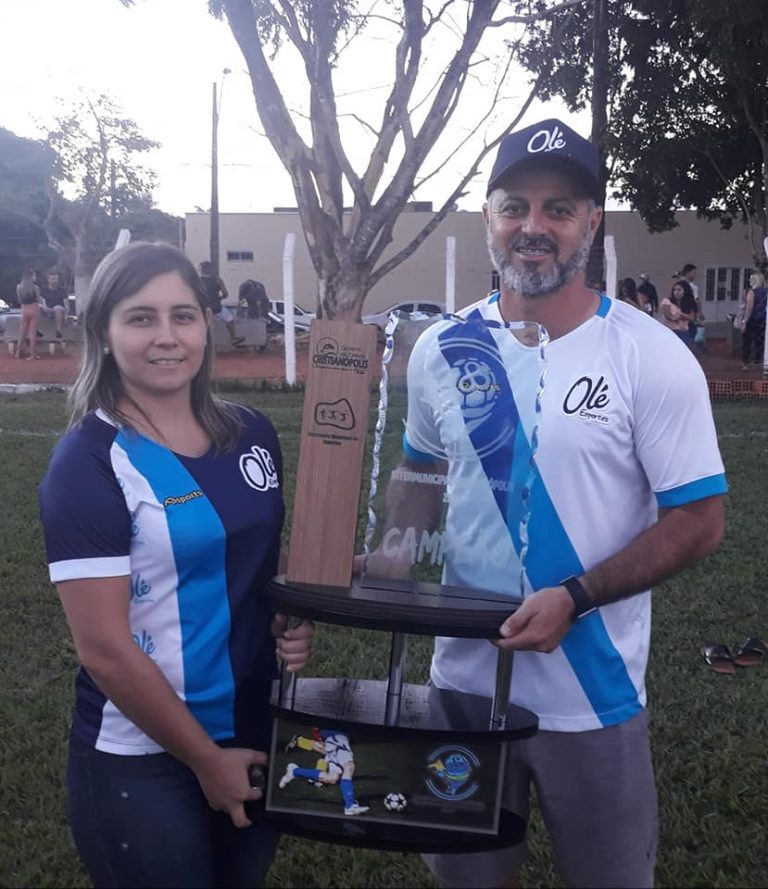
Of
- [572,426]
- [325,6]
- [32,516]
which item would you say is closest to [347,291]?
[325,6]

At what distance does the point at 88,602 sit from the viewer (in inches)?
73.5

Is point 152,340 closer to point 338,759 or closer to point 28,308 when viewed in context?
point 338,759

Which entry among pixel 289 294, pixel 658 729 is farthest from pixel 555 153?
pixel 289 294

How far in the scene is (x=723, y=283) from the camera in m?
43.3

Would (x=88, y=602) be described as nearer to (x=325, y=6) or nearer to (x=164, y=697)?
(x=164, y=697)

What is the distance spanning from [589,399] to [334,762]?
0.85 meters

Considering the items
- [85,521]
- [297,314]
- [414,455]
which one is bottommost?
[85,521]

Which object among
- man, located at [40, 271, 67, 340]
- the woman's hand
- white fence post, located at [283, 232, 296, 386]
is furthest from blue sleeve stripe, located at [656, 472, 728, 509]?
man, located at [40, 271, 67, 340]

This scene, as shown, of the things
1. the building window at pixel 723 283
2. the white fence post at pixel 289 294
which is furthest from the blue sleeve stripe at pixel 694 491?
the building window at pixel 723 283

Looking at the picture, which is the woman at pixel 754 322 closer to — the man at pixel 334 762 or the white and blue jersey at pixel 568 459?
the white and blue jersey at pixel 568 459

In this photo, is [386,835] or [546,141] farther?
[546,141]

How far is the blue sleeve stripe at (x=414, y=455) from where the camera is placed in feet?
6.95

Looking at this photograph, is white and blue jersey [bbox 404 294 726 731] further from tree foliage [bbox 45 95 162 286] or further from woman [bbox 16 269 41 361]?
tree foliage [bbox 45 95 162 286]

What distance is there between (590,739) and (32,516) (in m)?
6.18
